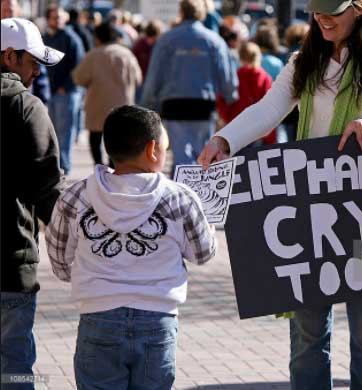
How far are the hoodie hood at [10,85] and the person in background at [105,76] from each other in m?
9.24

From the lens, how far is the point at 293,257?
16.8 feet

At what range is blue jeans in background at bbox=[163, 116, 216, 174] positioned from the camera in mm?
11883

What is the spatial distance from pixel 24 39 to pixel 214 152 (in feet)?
2.85

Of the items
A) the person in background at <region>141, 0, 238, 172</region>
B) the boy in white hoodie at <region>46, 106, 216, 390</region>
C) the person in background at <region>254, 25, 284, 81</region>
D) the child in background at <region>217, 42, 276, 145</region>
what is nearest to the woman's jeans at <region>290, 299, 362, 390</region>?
the boy in white hoodie at <region>46, 106, 216, 390</region>

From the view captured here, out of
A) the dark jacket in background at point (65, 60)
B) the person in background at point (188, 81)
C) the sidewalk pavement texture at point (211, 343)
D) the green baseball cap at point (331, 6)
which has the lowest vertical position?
the dark jacket in background at point (65, 60)

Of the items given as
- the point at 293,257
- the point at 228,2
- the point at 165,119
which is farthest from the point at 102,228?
the point at 228,2

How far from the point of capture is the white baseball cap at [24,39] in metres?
4.71

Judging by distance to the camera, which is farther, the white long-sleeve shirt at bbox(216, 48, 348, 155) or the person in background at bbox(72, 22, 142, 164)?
the person in background at bbox(72, 22, 142, 164)

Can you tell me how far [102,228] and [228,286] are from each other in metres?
4.83

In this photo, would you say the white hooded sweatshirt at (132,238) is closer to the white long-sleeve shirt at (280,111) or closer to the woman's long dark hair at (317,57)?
the white long-sleeve shirt at (280,111)

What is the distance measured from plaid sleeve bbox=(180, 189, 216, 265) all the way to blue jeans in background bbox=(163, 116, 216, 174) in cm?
736

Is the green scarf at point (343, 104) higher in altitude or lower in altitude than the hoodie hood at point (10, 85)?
lower

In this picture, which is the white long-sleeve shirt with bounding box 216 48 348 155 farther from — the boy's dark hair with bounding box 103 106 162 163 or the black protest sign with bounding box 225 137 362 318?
the boy's dark hair with bounding box 103 106 162 163

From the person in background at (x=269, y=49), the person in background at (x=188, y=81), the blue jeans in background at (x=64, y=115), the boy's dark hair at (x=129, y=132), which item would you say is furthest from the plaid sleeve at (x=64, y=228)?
the blue jeans in background at (x=64, y=115)
